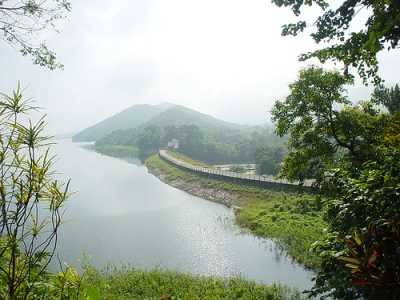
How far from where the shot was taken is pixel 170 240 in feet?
95.2

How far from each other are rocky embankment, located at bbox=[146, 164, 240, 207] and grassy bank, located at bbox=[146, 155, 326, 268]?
0.17m

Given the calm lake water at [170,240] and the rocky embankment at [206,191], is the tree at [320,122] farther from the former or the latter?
the rocky embankment at [206,191]

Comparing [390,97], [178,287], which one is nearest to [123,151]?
[390,97]

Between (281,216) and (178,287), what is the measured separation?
55.9 feet

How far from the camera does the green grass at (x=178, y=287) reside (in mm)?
15164

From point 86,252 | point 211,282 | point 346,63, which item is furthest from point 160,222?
point 346,63

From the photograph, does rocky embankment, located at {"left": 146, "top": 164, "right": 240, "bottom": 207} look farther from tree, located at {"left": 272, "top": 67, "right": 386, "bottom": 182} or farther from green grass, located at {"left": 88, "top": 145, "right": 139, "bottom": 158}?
green grass, located at {"left": 88, "top": 145, "right": 139, "bottom": 158}

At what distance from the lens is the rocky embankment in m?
44.4

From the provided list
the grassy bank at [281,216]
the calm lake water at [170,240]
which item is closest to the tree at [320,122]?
the grassy bank at [281,216]

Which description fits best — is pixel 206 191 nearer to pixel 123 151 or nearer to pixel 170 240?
pixel 170 240

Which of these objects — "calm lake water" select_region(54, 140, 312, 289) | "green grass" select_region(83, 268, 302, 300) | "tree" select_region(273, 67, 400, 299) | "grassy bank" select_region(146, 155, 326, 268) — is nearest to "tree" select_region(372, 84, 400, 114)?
"tree" select_region(273, 67, 400, 299)

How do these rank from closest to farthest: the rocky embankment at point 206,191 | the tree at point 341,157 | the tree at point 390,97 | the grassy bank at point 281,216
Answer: the tree at point 341,157 → the tree at point 390,97 → the grassy bank at point 281,216 → the rocky embankment at point 206,191

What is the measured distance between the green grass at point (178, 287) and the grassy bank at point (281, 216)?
10.6 feet

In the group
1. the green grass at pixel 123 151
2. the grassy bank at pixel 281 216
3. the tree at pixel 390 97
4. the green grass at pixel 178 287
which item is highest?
the tree at pixel 390 97
